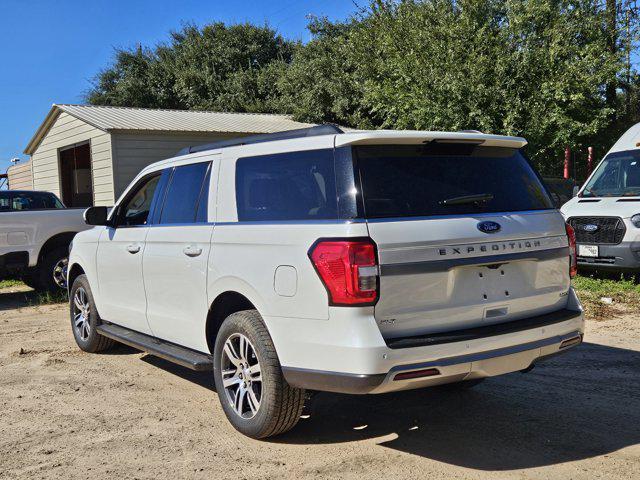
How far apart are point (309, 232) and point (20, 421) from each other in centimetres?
268

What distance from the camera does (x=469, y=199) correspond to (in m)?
3.89

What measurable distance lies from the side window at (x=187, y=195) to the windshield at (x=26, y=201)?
6.41 metres

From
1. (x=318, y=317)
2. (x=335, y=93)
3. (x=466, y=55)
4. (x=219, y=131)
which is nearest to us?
(x=318, y=317)

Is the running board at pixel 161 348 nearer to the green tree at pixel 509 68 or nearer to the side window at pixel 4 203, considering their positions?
the side window at pixel 4 203

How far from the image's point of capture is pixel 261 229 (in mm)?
4016

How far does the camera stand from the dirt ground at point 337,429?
3750 mm

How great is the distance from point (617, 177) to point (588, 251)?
1.69m

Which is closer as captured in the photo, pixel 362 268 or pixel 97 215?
pixel 362 268

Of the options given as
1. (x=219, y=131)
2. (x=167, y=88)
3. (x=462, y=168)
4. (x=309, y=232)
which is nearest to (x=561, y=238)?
(x=462, y=168)

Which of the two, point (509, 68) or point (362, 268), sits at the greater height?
point (509, 68)

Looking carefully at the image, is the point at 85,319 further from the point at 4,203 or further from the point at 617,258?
the point at 617,258

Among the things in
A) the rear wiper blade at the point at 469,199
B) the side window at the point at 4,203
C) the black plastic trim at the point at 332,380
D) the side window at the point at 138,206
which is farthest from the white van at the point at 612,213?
the side window at the point at 4,203

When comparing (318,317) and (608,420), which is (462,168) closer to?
(318,317)

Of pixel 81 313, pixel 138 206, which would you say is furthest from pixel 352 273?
pixel 81 313
